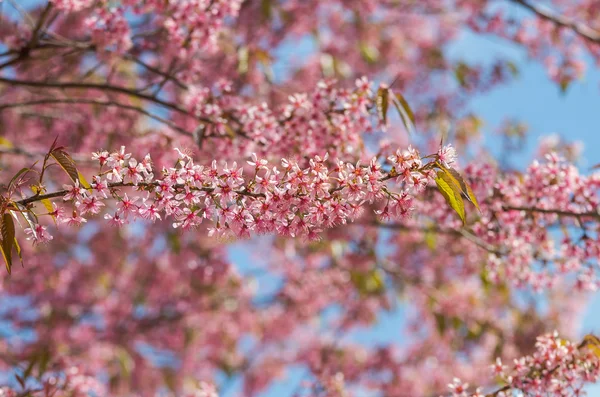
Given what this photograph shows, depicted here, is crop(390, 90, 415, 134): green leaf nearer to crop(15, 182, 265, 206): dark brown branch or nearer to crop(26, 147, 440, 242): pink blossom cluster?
crop(26, 147, 440, 242): pink blossom cluster

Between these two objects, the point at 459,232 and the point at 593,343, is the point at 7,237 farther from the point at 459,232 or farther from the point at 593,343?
the point at 459,232

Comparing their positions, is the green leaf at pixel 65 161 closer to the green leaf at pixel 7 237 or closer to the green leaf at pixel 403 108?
the green leaf at pixel 7 237

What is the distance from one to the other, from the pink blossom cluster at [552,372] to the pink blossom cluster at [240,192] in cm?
124

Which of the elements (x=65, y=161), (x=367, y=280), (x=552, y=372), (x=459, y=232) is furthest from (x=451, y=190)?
(x=367, y=280)

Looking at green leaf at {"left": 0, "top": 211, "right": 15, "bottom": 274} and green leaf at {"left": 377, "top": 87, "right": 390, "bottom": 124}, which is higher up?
green leaf at {"left": 377, "top": 87, "right": 390, "bottom": 124}

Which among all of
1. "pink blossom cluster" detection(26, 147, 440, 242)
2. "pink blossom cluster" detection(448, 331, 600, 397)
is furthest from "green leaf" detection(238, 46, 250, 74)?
"pink blossom cluster" detection(448, 331, 600, 397)

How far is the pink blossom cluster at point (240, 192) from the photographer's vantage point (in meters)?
2.30

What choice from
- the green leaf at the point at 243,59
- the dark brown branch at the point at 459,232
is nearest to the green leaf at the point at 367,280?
the dark brown branch at the point at 459,232

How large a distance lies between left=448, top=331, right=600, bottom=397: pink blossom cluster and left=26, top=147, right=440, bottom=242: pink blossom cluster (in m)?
1.24

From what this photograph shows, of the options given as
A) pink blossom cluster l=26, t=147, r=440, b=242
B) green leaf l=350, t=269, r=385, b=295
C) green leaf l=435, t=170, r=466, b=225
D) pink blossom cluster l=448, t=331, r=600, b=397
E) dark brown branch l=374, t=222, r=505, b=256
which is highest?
green leaf l=350, t=269, r=385, b=295

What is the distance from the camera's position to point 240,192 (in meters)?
2.35

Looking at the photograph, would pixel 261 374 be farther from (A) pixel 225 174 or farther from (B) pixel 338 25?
(A) pixel 225 174

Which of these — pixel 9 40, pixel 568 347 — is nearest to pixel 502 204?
pixel 568 347

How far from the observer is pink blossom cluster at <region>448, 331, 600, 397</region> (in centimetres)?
286
